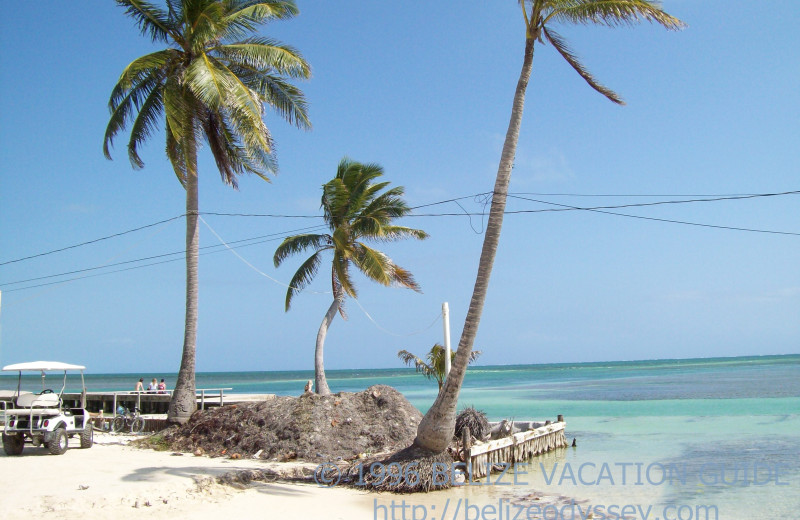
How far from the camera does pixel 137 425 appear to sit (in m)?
21.7

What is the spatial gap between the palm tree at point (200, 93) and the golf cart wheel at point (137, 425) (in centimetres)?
401

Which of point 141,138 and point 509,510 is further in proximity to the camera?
point 141,138

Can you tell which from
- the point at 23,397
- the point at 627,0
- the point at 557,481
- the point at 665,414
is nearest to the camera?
the point at 627,0

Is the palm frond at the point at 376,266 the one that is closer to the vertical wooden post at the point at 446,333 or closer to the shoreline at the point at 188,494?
the vertical wooden post at the point at 446,333

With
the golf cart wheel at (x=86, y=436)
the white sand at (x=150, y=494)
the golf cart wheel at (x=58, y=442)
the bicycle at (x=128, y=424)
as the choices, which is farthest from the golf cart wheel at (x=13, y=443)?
the bicycle at (x=128, y=424)

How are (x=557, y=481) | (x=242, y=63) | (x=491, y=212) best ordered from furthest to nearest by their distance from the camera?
1. (x=242, y=63)
2. (x=557, y=481)
3. (x=491, y=212)

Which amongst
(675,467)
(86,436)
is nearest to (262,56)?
(86,436)

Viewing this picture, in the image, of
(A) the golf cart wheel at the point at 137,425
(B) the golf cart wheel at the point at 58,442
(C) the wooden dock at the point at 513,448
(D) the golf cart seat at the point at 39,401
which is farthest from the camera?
(A) the golf cart wheel at the point at 137,425

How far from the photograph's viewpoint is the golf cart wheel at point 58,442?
15.9 metres

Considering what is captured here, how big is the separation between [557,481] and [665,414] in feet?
62.8

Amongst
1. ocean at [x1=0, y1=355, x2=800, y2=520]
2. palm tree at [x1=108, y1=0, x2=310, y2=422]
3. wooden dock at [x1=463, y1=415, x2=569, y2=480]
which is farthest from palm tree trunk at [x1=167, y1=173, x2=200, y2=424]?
ocean at [x1=0, y1=355, x2=800, y2=520]

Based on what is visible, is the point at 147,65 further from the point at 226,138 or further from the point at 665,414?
the point at 665,414

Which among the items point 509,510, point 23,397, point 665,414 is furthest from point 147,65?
point 665,414

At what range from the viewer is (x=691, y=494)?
548 inches
